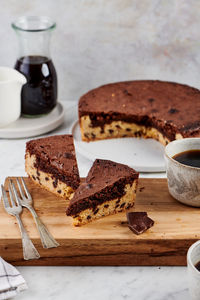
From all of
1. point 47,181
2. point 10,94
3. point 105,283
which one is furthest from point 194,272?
point 10,94

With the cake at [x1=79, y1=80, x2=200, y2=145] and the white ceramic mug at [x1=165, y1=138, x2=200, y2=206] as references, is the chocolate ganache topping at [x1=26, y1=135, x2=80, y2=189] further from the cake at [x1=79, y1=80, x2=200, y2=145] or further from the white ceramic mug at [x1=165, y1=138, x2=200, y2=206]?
the cake at [x1=79, y1=80, x2=200, y2=145]

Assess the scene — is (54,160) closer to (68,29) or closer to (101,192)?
(101,192)

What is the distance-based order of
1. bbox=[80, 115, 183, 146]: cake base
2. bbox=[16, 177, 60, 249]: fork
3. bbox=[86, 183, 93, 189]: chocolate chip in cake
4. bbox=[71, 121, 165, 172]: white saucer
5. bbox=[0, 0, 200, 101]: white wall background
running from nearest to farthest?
bbox=[16, 177, 60, 249]: fork
bbox=[86, 183, 93, 189]: chocolate chip in cake
bbox=[71, 121, 165, 172]: white saucer
bbox=[80, 115, 183, 146]: cake base
bbox=[0, 0, 200, 101]: white wall background

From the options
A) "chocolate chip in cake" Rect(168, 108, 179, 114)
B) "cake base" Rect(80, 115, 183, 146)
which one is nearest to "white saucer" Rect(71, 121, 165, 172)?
"cake base" Rect(80, 115, 183, 146)

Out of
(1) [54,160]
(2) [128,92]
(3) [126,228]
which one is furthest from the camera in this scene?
(2) [128,92]

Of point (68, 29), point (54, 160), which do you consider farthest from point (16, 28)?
point (54, 160)

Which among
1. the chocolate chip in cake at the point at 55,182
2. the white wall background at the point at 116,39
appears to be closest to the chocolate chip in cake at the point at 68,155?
the chocolate chip in cake at the point at 55,182
